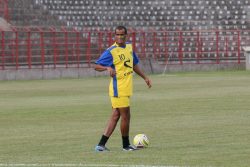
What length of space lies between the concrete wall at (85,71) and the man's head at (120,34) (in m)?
27.1

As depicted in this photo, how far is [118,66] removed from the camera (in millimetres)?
13367

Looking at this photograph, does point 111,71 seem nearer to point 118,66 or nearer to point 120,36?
point 118,66

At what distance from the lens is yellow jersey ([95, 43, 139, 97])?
1332cm

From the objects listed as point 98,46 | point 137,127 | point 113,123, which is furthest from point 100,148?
point 98,46

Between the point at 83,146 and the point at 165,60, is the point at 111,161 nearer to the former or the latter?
the point at 83,146

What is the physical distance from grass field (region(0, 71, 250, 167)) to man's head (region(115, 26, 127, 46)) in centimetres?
163

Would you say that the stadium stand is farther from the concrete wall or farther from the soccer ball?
the soccer ball

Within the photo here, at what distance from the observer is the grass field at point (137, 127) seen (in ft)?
39.2

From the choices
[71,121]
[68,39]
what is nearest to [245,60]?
[68,39]

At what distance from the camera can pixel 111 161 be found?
1170 cm

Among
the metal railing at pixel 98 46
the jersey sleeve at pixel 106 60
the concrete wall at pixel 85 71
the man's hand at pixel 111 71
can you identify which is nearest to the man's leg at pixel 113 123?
the man's hand at pixel 111 71

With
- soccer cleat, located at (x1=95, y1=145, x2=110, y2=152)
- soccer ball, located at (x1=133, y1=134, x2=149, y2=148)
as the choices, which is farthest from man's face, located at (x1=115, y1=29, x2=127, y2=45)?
soccer cleat, located at (x1=95, y1=145, x2=110, y2=152)

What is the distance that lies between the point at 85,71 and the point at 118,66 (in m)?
29.3

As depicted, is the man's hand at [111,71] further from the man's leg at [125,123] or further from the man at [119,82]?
the man's leg at [125,123]
